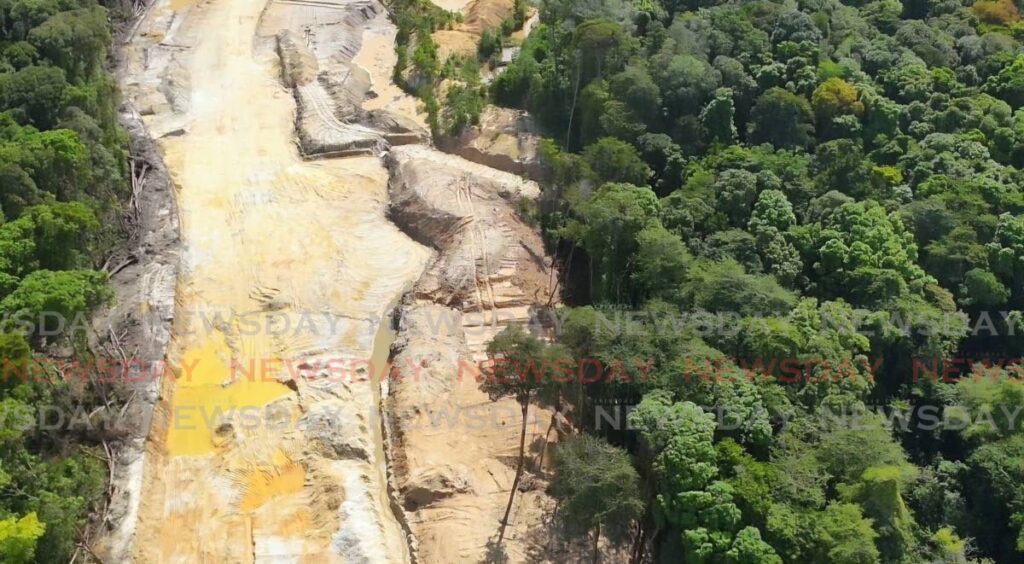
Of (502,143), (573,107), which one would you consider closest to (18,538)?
(502,143)

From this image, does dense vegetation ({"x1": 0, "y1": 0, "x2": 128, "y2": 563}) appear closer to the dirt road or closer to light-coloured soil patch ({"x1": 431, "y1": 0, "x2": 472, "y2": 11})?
the dirt road

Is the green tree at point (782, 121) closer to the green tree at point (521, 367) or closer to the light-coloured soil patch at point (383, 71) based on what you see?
the light-coloured soil patch at point (383, 71)

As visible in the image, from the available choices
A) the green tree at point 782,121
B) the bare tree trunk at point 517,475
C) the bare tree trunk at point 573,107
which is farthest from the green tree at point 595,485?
the green tree at point 782,121

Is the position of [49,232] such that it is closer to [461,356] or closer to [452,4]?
[461,356]

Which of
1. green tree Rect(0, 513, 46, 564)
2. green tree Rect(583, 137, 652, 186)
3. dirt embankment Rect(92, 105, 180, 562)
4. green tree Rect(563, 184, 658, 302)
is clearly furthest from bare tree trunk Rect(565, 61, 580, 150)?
green tree Rect(0, 513, 46, 564)

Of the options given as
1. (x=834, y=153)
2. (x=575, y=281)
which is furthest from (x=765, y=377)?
(x=834, y=153)

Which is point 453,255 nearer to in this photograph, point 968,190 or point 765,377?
point 765,377
